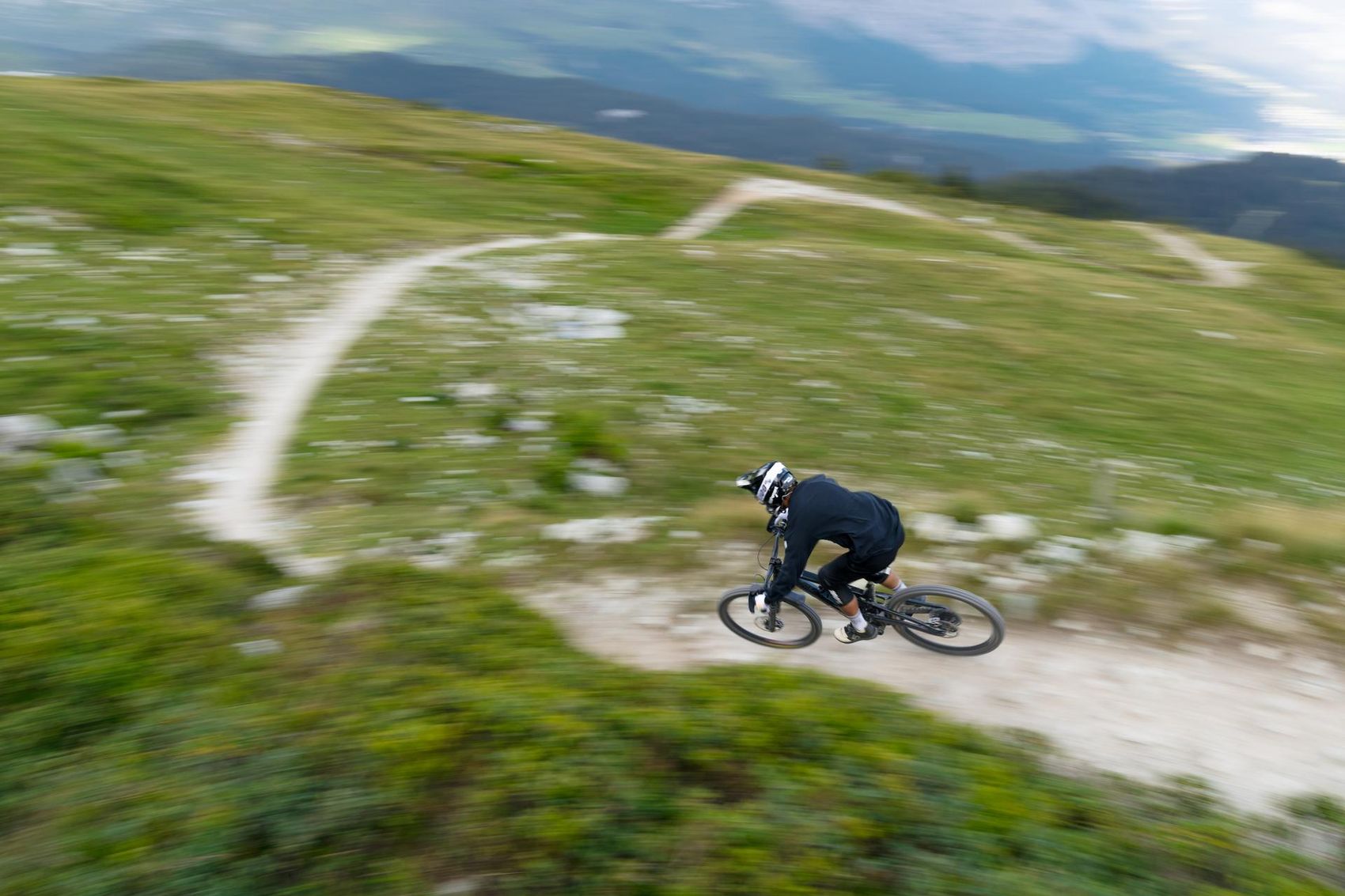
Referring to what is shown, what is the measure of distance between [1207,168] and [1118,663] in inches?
7417

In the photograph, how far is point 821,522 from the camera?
752cm

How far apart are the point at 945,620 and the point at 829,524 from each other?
1850mm

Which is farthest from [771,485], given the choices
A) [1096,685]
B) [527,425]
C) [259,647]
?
[527,425]

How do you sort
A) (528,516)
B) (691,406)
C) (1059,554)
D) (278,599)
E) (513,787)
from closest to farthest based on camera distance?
(513,787) → (278,599) → (1059,554) → (528,516) → (691,406)

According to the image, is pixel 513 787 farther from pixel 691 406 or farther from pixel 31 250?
pixel 31 250

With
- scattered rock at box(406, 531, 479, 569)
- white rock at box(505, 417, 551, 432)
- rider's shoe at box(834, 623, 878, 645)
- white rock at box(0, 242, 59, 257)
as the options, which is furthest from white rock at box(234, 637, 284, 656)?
white rock at box(0, 242, 59, 257)

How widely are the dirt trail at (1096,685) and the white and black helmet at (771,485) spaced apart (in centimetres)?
191

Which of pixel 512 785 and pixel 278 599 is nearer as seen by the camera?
pixel 512 785

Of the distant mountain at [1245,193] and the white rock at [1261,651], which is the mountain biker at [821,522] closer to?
the white rock at [1261,651]

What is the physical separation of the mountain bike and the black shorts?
0.10 metres

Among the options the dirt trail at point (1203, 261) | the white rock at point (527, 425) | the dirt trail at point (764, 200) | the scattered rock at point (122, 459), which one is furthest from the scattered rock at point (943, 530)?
the dirt trail at point (1203, 261)

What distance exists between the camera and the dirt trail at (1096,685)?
6.91 m

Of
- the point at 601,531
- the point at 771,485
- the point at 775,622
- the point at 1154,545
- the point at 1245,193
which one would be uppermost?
the point at 1245,193

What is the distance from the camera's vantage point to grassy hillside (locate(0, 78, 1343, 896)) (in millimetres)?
5730
